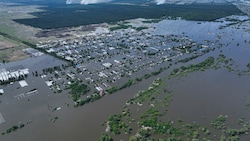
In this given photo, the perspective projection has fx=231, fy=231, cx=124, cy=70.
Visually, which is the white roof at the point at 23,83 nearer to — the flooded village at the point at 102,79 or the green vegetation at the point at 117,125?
the flooded village at the point at 102,79

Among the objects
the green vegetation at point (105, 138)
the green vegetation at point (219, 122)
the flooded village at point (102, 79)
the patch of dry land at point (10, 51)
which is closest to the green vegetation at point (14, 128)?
the flooded village at point (102, 79)

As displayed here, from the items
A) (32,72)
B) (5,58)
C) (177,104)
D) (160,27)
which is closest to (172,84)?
(177,104)

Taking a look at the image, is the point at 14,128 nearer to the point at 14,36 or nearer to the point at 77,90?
the point at 77,90

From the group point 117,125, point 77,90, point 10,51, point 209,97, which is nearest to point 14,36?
point 10,51

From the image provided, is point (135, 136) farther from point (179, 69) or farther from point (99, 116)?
point (179, 69)

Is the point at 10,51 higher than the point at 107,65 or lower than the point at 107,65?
higher

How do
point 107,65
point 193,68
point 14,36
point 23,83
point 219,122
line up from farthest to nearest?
point 14,36
point 107,65
point 193,68
point 23,83
point 219,122

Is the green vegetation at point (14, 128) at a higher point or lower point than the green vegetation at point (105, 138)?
lower

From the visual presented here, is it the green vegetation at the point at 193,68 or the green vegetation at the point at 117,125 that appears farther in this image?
the green vegetation at the point at 193,68
